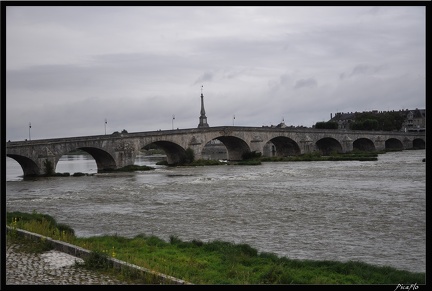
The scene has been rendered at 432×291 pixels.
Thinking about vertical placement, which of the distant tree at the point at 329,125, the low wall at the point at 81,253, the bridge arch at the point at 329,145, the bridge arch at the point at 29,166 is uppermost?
the distant tree at the point at 329,125

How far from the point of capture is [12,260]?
9.09 m

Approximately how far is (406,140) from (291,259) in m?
75.1

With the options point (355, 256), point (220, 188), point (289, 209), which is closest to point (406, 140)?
point (220, 188)

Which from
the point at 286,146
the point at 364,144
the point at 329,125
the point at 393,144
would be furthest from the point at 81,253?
the point at 329,125

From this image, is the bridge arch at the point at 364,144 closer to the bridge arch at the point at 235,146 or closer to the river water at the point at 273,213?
the bridge arch at the point at 235,146

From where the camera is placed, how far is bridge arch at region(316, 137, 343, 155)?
70750 mm

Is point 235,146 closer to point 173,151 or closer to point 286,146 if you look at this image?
point 173,151

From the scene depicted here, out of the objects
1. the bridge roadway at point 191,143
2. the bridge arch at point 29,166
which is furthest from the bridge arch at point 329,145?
the bridge arch at point 29,166

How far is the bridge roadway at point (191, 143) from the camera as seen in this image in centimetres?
3938

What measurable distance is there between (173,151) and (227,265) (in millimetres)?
45415

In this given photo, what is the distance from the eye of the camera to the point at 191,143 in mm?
52281

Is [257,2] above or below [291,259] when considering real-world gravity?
above
